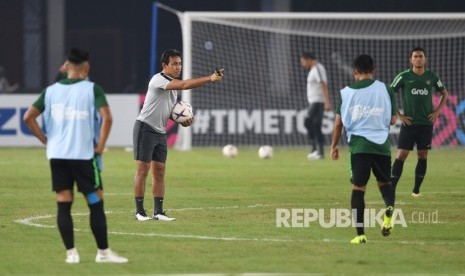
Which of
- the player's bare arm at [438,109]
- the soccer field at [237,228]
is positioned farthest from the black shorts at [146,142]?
the player's bare arm at [438,109]

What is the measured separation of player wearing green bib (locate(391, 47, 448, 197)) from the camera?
17641 mm

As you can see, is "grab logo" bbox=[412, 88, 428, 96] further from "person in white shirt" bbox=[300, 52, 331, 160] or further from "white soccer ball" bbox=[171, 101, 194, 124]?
"person in white shirt" bbox=[300, 52, 331, 160]

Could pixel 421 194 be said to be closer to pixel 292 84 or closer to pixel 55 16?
pixel 292 84

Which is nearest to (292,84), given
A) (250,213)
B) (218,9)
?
(218,9)

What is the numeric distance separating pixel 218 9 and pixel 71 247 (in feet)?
84.5

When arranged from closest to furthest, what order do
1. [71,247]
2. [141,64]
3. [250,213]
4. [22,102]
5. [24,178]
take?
1. [71,247]
2. [250,213]
3. [24,178]
4. [22,102]
5. [141,64]

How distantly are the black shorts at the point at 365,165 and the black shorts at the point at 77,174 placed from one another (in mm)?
2815

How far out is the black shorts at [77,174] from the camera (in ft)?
36.8

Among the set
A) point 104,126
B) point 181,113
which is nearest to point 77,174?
point 104,126

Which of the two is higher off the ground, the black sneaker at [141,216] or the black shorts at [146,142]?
the black shorts at [146,142]

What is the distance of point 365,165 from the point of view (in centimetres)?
1288

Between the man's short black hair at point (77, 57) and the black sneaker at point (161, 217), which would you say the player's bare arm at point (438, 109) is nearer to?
the black sneaker at point (161, 217)

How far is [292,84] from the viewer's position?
32531mm

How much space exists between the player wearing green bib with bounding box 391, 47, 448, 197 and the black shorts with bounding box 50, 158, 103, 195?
23.3 feet
